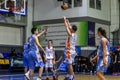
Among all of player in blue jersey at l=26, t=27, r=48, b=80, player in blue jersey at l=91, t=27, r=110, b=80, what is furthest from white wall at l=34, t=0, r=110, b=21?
player in blue jersey at l=91, t=27, r=110, b=80

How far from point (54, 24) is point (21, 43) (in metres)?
3.44

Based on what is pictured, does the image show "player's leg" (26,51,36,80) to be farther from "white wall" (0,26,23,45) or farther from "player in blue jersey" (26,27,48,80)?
"white wall" (0,26,23,45)

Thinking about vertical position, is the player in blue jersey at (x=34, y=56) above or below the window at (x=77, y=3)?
below

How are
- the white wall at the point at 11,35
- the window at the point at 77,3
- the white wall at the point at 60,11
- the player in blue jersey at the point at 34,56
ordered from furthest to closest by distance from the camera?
1. the window at the point at 77,3
2. the white wall at the point at 60,11
3. the white wall at the point at 11,35
4. the player in blue jersey at the point at 34,56

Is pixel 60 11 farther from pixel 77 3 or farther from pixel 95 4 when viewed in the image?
pixel 95 4

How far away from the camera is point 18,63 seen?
22938mm

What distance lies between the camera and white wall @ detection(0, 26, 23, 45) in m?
26.3

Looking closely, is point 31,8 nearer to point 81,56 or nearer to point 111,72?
point 81,56

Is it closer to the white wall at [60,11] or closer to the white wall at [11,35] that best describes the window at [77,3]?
the white wall at [60,11]

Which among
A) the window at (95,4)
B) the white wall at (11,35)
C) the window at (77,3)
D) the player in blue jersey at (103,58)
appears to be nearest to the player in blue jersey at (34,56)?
the player in blue jersey at (103,58)

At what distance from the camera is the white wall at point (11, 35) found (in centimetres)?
2627

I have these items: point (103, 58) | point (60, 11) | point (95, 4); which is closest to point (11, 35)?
point (60, 11)

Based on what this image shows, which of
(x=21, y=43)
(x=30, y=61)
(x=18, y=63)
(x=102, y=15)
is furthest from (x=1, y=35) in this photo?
(x=30, y=61)

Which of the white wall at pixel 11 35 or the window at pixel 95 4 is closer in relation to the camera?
the white wall at pixel 11 35
